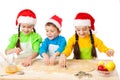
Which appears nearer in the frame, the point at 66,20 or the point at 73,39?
the point at 73,39

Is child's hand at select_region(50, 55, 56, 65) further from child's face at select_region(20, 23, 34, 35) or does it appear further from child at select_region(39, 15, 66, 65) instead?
child's face at select_region(20, 23, 34, 35)

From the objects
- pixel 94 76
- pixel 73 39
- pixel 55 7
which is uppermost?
pixel 55 7

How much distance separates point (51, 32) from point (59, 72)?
369 mm

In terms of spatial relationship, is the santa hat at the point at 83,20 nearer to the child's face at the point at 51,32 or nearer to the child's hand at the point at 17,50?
the child's face at the point at 51,32

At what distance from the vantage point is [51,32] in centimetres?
237

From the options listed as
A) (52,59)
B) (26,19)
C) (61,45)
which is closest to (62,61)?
(52,59)

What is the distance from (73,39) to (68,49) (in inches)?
3.1

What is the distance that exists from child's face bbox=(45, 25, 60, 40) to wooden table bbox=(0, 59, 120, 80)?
20cm

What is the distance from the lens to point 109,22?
3.20 meters

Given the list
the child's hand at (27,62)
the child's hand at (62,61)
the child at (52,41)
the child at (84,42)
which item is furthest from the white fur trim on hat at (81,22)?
the child's hand at (27,62)

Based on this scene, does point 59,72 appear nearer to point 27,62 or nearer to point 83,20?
point 27,62

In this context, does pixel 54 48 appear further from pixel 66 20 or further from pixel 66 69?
pixel 66 20

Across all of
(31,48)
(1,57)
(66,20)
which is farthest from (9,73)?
(66,20)

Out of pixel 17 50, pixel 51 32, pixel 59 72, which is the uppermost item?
pixel 51 32
